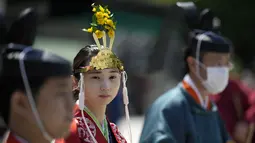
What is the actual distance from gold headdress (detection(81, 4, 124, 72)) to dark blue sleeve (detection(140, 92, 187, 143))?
1285 mm

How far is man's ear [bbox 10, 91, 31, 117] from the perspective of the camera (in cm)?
331

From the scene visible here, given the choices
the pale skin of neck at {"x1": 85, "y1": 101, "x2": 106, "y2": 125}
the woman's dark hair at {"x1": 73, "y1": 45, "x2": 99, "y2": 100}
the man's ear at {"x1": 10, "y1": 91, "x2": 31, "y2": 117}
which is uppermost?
the woman's dark hair at {"x1": 73, "y1": 45, "x2": 99, "y2": 100}

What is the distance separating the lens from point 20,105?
10.9ft

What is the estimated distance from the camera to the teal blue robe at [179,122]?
5660mm

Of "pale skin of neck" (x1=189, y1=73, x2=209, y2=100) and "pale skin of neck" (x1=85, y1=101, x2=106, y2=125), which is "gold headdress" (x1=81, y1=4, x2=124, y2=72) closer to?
"pale skin of neck" (x1=85, y1=101, x2=106, y2=125)

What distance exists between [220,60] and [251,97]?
2.67 metres

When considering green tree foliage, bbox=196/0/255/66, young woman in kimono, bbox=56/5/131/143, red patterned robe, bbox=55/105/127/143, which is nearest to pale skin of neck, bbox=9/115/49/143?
red patterned robe, bbox=55/105/127/143

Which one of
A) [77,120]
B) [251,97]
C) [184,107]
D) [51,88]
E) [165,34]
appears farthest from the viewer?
[165,34]

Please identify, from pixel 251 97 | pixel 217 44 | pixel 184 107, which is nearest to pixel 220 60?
pixel 217 44

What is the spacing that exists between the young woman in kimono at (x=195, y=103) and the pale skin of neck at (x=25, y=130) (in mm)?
2282

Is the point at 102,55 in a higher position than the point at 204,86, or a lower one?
higher

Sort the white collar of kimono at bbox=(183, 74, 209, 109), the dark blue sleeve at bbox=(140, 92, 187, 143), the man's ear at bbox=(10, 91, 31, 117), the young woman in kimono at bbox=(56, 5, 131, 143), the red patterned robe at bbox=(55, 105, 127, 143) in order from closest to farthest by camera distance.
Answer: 1. the man's ear at bbox=(10, 91, 31, 117)
2. the red patterned robe at bbox=(55, 105, 127, 143)
3. the young woman in kimono at bbox=(56, 5, 131, 143)
4. the dark blue sleeve at bbox=(140, 92, 187, 143)
5. the white collar of kimono at bbox=(183, 74, 209, 109)

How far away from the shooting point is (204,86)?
6.11 metres

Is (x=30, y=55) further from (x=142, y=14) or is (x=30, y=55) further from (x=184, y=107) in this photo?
(x=142, y=14)
